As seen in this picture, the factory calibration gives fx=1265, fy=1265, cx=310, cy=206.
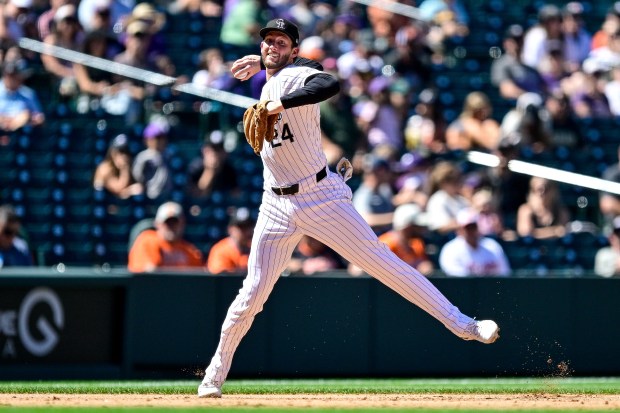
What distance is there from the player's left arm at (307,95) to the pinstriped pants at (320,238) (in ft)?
1.87

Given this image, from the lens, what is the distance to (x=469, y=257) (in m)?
10.4

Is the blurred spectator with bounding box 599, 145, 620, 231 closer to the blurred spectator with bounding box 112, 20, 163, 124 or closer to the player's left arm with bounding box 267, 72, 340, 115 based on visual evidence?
the blurred spectator with bounding box 112, 20, 163, 124

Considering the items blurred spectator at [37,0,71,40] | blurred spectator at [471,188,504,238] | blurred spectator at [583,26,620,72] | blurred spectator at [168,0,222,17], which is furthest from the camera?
blurred spectator at [583,26,620,72]

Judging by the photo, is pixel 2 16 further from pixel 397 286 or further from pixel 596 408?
pixel 596 408

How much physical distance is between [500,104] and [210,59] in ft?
10.3

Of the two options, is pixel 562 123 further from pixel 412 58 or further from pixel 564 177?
pixel 564 177

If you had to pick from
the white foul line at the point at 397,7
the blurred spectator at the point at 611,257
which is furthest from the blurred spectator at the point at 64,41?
the blurred spectator at the point at 611,257

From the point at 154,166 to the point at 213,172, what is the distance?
530 mm

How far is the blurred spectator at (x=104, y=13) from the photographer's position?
12.3 metres

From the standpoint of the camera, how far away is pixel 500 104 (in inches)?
526

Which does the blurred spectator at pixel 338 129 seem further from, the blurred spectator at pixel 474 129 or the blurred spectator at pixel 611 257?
the blurred spectator at pixel 611 257

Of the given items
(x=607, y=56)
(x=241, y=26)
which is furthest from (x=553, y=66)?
(x=241, y=26)

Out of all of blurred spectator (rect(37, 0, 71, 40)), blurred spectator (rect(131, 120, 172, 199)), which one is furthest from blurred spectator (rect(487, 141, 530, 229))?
blurred spectator (rect(37, 0, 71, 40))

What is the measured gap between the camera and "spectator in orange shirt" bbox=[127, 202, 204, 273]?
1002cm
